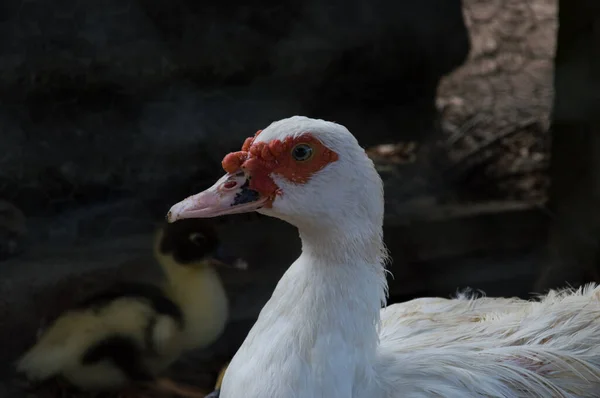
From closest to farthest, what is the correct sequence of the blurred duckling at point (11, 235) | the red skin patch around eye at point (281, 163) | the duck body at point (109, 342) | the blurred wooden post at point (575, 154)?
the red skin patch around eye at point (281, 163) → the duck body at point (109, 342) → the blurred duckling at point (11, 235) → the blurred wooden post at point (575, 154)

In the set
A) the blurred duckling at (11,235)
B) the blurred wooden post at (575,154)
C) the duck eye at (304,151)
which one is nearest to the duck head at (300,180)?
the duck eye at (304,151)

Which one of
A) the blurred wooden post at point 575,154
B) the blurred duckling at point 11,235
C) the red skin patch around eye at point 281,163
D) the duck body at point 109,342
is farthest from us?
the blurred wooden post at point 575,154

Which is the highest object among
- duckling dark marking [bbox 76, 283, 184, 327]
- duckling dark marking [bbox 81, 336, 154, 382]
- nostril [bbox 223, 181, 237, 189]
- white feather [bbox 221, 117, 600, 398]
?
nostril [bbox 223, 181, 237, 189]

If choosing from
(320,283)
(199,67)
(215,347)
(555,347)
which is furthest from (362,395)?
(199,67)

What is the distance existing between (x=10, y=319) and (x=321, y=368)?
60.3 inches

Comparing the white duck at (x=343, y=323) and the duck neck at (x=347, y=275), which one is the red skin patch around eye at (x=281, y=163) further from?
the duck neck at (x=347, y=275)

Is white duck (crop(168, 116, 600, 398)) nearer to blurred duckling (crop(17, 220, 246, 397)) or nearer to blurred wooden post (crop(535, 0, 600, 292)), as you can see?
blurred duckling (crop(17, 220, 246, 397))

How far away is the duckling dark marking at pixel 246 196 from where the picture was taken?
1.53 m

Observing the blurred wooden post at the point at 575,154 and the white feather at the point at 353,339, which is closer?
the white feather at the point at 353,339

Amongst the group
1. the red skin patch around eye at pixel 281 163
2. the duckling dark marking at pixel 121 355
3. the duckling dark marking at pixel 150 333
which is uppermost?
the red skin patch around eye at pixel 281 163

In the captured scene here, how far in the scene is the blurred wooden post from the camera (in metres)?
2.88

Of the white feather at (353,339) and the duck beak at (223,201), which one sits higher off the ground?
the duck beak at (223,201)

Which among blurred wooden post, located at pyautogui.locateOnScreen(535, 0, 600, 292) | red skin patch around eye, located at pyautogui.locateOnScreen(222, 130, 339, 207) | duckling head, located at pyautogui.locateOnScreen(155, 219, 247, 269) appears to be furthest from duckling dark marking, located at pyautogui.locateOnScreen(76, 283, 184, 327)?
blurred wooden post, located at pyautogui.locateOnScreen(535, 0, 600, 292)

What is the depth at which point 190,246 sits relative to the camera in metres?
2.77
